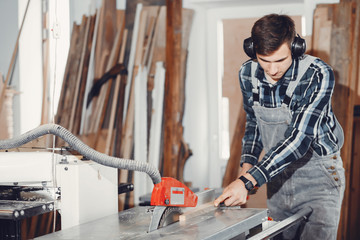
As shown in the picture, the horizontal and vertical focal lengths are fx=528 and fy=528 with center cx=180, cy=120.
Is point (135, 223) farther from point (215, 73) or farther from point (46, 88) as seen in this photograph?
point (215, 73)

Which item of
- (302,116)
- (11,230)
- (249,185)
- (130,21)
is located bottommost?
(11,230)

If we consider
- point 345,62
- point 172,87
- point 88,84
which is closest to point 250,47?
point 345,62

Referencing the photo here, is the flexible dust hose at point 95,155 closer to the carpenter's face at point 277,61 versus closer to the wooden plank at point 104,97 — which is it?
the carpenter's face at point 277,61

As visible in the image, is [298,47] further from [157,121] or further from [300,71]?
[157,121]

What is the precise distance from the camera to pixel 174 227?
161 cm

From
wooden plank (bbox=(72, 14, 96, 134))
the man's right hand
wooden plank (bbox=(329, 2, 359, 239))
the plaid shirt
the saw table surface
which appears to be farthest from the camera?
wooden plank (bbox=(72, 14, 96, 134))

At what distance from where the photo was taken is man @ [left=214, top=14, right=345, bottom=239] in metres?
2.00

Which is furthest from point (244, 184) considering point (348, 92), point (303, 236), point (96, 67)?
point (96, 67)

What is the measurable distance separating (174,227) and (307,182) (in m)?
0.80

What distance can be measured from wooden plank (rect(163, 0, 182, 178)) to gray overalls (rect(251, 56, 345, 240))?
5.49 ft

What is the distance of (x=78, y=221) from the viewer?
Result: 5.55ft

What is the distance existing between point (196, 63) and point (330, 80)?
6.49ft

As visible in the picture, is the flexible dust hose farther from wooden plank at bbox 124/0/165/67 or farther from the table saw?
wooden plank at bbox 124/0/165/67

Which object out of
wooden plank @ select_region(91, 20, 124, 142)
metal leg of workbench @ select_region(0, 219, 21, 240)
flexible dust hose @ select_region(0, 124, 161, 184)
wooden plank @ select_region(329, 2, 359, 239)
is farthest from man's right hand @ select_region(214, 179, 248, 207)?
wooden plank @ select_region(91, 20, 124, 142)
